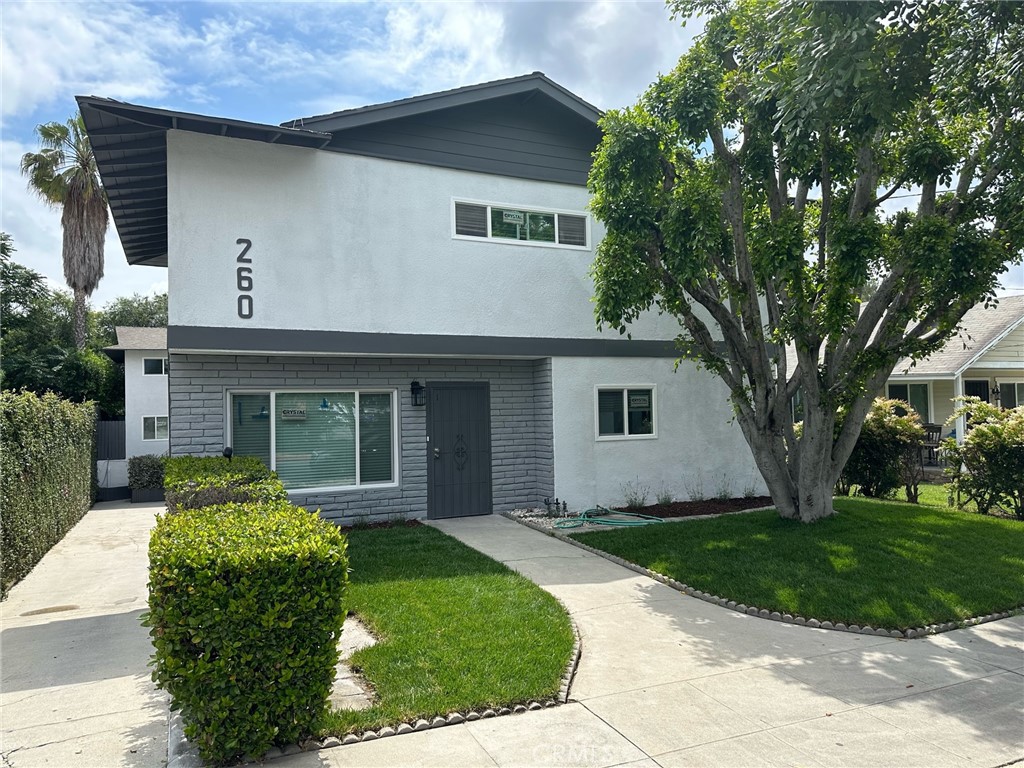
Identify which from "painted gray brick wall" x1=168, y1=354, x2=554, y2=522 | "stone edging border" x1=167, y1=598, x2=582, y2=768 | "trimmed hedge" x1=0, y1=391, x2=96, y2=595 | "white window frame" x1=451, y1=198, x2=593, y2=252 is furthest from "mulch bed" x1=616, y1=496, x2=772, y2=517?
"trimmed hedge" x1=0, y1=391, x2=96, y2=595

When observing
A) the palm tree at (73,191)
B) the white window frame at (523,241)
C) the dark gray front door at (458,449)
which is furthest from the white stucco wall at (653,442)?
the palm tree at (73,191)

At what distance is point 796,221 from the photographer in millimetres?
8695

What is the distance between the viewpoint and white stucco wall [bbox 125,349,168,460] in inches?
819

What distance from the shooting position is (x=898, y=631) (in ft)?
20.5

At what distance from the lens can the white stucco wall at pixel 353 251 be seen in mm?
9461

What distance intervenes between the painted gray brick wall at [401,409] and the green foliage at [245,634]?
6.20 meters

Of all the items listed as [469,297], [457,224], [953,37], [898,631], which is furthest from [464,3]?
[898,631]

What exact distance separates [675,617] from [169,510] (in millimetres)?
5163

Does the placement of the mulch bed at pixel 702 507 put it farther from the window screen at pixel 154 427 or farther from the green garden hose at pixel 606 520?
the window screen at pixel 154 427

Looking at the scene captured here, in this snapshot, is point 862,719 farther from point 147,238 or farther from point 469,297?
point 147,238

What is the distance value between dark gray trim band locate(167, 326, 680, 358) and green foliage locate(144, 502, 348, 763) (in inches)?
223

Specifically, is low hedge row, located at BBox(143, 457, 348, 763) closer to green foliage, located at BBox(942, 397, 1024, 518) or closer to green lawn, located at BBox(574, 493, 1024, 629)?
green lawn, located at BBox(574, 493, 1024, 629)

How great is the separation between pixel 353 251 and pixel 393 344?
154 cm

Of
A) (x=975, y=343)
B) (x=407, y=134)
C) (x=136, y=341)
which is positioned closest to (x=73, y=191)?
(x=136, y=341)
